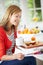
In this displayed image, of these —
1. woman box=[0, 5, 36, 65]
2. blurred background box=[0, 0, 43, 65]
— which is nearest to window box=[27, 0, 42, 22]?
blurred background box=[0, 0, 43, 65]

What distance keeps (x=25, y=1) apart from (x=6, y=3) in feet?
0.68

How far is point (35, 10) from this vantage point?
186 centimetres

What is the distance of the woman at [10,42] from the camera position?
3.85ft

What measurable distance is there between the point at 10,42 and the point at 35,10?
60cm

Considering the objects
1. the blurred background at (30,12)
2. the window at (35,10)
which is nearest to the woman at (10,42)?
the blurred background at (30,12)

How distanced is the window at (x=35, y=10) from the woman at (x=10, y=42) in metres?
0.40

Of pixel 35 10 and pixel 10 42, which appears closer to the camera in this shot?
pixel 10 42

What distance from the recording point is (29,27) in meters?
1.76

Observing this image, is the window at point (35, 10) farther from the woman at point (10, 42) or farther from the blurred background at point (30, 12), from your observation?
the woman at point (10, 42)

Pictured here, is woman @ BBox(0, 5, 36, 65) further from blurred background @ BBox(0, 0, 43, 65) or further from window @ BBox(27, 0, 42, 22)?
window @ BBox(27, 0, 42, 22)

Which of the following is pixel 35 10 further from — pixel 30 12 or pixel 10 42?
pixel 10 42

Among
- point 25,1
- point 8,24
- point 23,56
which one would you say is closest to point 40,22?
point 25,1

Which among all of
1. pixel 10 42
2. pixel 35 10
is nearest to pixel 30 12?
pixel 35 10

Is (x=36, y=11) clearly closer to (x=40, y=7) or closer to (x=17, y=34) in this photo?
(x=40, y=7)
